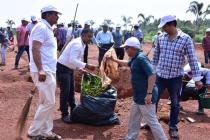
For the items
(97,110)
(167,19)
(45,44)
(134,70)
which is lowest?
(97,110)

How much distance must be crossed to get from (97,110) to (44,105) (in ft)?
4.00

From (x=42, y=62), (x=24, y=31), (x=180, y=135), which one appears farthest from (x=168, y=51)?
(x=24, y=31)

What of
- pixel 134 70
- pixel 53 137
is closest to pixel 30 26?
pixel 53 137

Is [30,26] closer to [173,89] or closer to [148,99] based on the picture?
[173,89]

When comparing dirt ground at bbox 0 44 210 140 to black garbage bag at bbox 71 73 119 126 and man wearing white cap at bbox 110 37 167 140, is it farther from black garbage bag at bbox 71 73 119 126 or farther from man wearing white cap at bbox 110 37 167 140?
man wearing white cap at bbox 110 37 167 140

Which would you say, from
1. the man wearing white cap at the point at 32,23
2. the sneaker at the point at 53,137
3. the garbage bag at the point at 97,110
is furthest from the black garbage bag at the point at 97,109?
the man wearing white cap at the point at 32,23

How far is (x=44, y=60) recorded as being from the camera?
5766 mm

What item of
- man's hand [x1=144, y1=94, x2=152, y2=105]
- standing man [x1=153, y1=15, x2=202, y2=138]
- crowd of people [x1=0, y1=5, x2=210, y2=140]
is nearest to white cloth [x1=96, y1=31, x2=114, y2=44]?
crowd of people [x1=0, y1=5, x2=210, y2=140]

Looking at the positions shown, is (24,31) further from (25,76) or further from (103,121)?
(103,121)

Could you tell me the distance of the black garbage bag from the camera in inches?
271

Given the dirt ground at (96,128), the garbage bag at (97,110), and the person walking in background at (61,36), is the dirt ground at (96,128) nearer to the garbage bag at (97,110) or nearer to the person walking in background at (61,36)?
the garbage bag at (97,110)

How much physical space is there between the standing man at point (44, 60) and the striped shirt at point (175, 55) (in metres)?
1.66

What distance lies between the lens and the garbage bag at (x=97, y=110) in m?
6.88

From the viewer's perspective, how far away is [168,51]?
6379 mm
